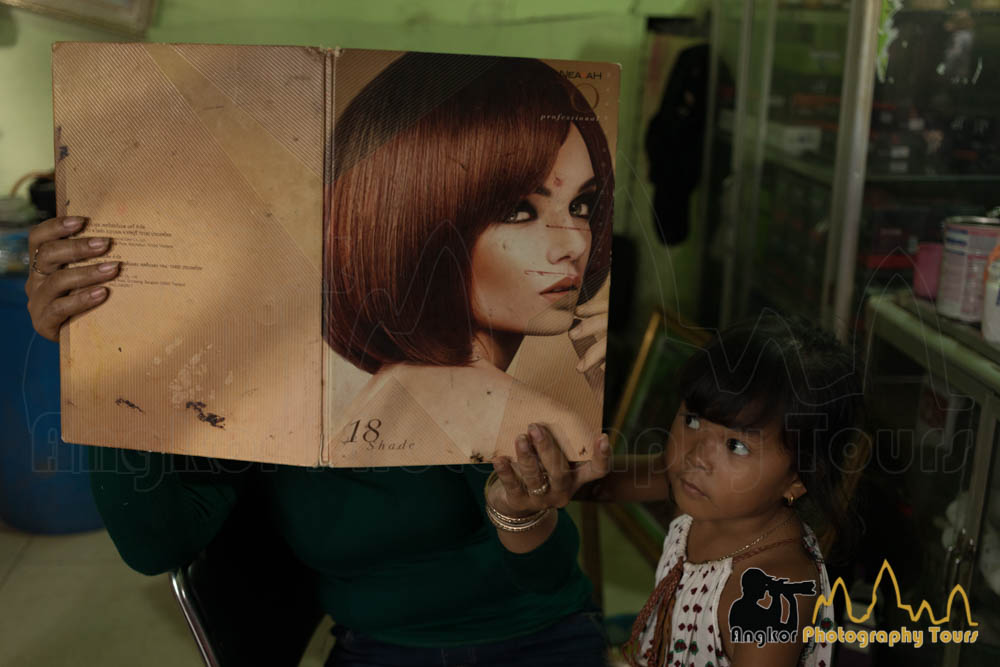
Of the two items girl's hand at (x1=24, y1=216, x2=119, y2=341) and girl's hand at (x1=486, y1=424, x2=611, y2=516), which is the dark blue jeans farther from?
girl's hand at (x1=24, y1=216, x2=119, y2=341)

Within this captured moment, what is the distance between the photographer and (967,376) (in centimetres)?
127

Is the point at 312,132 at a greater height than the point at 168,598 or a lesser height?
greater

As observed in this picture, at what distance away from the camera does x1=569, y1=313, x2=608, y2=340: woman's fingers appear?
84cm

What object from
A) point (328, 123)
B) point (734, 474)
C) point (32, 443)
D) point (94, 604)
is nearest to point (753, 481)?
point (734, 474)

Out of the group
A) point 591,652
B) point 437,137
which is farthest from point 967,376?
point 437,137

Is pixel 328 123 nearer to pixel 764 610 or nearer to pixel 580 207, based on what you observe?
pixel 580 207

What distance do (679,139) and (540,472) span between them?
228cm

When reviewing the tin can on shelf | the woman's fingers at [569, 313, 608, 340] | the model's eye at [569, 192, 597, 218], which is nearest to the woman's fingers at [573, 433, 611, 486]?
the woman's fingers at [569, 313, 608, 340]

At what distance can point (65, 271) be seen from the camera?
0.83 meters

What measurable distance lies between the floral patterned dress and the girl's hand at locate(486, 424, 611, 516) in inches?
8.8

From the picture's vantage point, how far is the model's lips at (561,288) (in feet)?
2.71

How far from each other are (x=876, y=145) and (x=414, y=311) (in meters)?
1.39

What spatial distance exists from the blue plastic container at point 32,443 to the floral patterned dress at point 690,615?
5.29 ft

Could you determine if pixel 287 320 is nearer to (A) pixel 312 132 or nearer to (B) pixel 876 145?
(A) pixel 312 132
